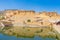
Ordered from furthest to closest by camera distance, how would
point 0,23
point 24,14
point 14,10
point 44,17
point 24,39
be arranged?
point 14,10
point 24,14
point 44,17
point 0,23
point 24,39

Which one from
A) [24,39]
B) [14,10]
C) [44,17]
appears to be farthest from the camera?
[14,10]

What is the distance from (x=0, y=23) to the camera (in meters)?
53.5

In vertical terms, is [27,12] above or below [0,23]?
above

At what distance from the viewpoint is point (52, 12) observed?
220 feet

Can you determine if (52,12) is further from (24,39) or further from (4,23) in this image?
(24,39)

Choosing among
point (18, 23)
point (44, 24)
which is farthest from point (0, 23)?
point (44, 24)

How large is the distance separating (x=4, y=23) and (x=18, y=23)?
3.66m

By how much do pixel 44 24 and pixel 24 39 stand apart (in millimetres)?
26650

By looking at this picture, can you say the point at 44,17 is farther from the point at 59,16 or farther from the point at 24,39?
the point at 24,39

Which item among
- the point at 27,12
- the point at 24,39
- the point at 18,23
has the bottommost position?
the point at 24,39

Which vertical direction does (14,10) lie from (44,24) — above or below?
above

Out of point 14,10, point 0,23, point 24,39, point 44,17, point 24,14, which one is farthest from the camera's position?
point 14,10

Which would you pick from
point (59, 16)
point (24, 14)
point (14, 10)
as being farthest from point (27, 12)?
point (59, 16)

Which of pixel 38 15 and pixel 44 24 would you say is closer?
pixel 44 24
